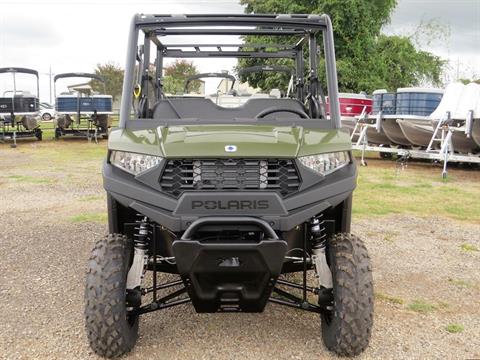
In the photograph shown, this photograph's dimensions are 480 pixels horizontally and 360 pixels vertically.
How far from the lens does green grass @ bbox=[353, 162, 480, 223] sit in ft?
25.3

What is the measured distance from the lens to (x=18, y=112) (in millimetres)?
18344

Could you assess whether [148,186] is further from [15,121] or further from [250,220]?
[15,121]

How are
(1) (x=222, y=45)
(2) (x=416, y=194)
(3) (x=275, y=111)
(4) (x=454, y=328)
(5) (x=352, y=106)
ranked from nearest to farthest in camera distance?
(4) (x=454, y=328)
(3) (x=275, y=111)
(1) (x=222, y=45)
(2) (x=416, y=194)
(5) (x=352, y=106)

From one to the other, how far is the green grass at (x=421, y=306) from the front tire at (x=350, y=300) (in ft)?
3.45

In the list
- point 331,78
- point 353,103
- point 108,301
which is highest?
point 331,78

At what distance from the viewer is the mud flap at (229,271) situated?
8.93 ft

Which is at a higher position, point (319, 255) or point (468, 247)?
point (319, 255)

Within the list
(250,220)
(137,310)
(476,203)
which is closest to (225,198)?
(250,220)

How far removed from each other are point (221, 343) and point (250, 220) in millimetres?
1036

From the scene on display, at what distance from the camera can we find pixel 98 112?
19.6 metres

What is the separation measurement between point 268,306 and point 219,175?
1459 mm

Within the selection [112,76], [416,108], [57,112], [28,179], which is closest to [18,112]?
[57,112]

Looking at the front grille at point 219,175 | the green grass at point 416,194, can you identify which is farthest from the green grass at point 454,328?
the green grass at point 416,194

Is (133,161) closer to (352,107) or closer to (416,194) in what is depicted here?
(416,194)
